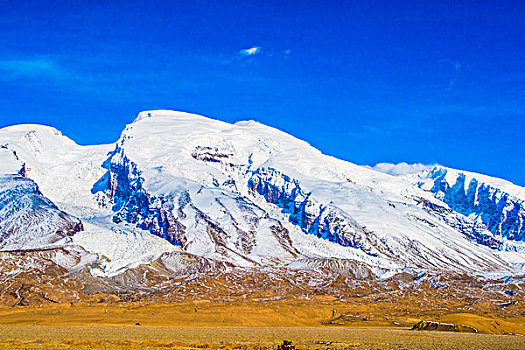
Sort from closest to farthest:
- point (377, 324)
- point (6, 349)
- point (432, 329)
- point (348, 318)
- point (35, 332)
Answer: point (6, 349), point (35, 332), point (432, 329), point (377, 324), point (348, 318)

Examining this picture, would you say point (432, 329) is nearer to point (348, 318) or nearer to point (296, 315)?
point (348, 318)

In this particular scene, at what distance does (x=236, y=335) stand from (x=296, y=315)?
10718 cm

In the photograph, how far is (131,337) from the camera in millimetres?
88688

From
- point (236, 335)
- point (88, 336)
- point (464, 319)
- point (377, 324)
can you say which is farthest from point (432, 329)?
point (88, 336)

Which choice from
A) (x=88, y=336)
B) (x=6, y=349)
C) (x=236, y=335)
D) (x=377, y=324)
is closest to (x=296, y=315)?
(x=377, y=324)

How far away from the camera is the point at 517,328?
138m

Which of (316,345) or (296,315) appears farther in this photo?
(296,315)

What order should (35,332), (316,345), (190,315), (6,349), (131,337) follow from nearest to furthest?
(6,349) < (316,345) < (131,337) < (35,332) < (190,315)

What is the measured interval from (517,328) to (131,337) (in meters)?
95.7

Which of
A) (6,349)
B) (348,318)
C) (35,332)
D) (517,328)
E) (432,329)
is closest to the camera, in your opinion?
(6,349)

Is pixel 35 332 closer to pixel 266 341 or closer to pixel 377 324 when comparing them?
pixel 266 341

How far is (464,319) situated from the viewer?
14050cm

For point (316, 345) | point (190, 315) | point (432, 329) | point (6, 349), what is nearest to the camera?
point (6, 349)

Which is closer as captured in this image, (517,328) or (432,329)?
(432,329)
